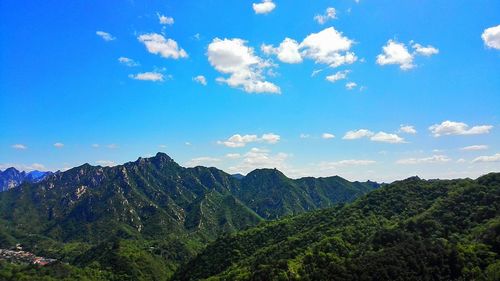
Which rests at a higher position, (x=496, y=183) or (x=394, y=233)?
(x=496, y=183)

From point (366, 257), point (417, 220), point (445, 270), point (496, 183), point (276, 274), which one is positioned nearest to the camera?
point (445, 270)

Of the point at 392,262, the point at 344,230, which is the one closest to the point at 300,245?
the point at 344,230

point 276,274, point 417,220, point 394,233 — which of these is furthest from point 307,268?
point 417,220

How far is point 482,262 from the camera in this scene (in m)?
118

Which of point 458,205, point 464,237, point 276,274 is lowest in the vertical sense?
point 276,274

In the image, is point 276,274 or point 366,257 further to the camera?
point 276,274

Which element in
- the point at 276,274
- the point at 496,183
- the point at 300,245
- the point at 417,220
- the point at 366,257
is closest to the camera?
the point at 366,257

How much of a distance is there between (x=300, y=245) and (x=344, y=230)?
22.7 metres

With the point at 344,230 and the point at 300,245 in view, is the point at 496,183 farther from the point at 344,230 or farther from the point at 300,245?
the point at 300,245

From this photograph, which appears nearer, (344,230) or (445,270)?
(445,270)

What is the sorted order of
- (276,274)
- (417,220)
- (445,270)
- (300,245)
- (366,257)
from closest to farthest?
(445,270) < (366,257) < (276,274) < (417,220) < (300,245)

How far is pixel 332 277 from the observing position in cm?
12238

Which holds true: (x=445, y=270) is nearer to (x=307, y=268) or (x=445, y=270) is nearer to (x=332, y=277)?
(x=332, y=277)

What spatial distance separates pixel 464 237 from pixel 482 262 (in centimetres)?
2841
